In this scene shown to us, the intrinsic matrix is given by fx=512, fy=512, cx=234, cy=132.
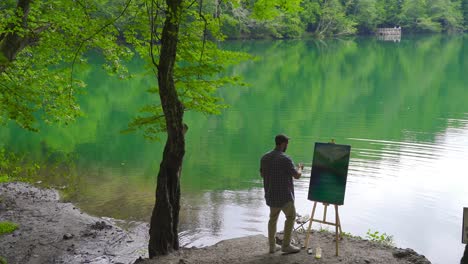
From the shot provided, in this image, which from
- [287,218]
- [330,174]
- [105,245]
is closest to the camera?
[287,218]

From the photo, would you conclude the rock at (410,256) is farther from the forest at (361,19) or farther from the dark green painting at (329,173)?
the forest at (361,19)

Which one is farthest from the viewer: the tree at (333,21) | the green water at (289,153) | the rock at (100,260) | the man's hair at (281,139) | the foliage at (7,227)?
the tree at (333,21)

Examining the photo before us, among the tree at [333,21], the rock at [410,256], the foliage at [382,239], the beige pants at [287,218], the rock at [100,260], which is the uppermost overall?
the tree at [333,21]

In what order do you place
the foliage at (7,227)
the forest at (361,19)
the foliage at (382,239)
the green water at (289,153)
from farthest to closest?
the forest at (361,19) → the green water at (289,153) → the foliage at (7,227) → the foliage at (382,239)

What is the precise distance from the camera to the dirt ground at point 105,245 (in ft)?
26.2

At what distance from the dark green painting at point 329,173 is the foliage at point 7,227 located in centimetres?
591

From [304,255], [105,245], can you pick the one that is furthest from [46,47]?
[304,255]

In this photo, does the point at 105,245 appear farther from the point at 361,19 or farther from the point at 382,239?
the point at 361,19

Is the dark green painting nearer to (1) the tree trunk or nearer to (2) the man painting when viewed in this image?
(2) the man painting

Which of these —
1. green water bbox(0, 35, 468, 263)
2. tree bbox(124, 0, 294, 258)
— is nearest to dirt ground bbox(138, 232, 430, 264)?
tree bbox(124, 0, 294, 258)

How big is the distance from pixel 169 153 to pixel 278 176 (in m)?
1.74

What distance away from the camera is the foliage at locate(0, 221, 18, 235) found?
9.82 m

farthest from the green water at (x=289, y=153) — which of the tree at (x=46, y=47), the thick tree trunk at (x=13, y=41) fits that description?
the thick tree trunk at (x=13, y=41)

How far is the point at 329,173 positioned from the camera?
810 cm
